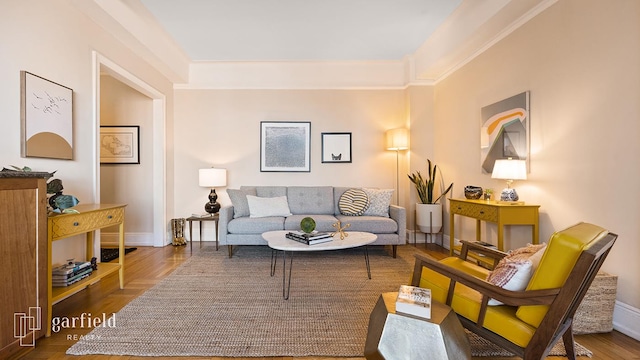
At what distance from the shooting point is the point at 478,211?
9.01 ft

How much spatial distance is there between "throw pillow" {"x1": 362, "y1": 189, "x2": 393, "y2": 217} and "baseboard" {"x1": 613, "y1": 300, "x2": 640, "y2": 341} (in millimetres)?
2205

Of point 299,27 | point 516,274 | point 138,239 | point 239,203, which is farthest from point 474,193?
point 138,239

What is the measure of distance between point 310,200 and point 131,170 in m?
2.79

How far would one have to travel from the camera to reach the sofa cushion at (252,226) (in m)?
3.27

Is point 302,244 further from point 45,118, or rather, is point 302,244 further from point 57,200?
point 45,118

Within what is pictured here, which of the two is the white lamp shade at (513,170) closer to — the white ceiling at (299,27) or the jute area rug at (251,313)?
the jute area rug at (251,313)

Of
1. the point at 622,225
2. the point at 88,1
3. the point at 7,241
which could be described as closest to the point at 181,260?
the point at 7,241

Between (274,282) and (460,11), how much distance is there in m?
3.62

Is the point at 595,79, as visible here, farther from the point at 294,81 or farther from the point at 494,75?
the point at 294,81

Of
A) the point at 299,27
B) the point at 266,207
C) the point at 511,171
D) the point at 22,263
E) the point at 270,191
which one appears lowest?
the point at 22,263

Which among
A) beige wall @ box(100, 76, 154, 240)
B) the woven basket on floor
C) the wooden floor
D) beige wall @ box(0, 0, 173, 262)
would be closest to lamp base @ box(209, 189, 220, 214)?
the wooden floor

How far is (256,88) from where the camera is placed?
4.27 meters

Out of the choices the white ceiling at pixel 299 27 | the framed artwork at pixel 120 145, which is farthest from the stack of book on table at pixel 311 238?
the framed artwork at pixel 120 145

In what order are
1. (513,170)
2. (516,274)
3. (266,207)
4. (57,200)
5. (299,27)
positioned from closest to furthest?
(516,274), (57,200), (513,170), (299,27), (266,207)
